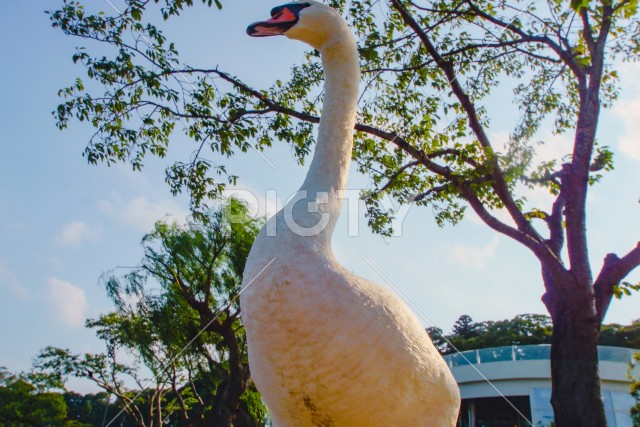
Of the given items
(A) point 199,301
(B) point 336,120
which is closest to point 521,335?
(A) point 199,301

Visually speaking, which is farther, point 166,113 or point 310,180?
point 166,113

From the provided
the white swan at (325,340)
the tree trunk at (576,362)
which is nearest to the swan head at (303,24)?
the white swan at (325,340)

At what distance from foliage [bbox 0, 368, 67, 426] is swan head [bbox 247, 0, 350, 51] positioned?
26635 mm

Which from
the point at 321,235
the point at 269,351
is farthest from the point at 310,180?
the point at 269,351

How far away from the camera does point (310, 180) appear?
256cm

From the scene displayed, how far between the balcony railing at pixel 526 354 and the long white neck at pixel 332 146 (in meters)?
17.5

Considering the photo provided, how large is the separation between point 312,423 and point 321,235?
84 cm

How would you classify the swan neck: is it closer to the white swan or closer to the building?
the white swan

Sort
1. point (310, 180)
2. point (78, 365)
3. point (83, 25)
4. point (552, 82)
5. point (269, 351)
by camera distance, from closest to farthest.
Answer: point (269, 351), point (310, 180), point (83, 25), point (552, 82), point (78, 365)

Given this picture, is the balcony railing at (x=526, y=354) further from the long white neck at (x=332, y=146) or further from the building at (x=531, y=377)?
the long white neck at (x=332, y=146)

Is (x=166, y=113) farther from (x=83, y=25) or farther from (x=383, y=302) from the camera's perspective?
(x=383, y=302)

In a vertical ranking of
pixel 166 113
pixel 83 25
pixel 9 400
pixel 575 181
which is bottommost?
pixel 9 400

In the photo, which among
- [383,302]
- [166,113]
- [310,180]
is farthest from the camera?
[166,113]

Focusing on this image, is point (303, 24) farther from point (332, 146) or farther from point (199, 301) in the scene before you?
point (199, 301)
